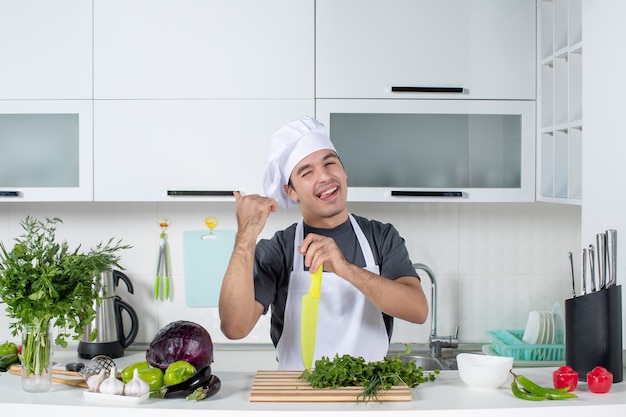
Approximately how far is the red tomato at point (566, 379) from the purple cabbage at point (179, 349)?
32.1 inches

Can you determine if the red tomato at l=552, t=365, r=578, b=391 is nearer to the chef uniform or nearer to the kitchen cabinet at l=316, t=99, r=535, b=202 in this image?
the chef uniform

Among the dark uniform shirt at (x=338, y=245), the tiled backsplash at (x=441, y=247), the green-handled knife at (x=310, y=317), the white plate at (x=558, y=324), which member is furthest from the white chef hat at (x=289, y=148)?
the white plate at (x=558, y=324)

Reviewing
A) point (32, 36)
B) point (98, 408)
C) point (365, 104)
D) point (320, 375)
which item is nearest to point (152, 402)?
point (98, 408)

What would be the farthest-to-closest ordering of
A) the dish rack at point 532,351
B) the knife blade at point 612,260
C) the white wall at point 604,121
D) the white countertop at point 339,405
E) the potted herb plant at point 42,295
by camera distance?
the dish rack at point 532,351 → the white wall at point 604,121 → the knife blade at point 612,260 → the potted herb plant at point 42,295 → the white countertop at point 339,405

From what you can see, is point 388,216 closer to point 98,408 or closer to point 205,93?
point 205,93

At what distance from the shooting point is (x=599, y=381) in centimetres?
173

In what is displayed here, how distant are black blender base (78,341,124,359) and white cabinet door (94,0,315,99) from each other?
943 mm

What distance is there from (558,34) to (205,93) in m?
1.27

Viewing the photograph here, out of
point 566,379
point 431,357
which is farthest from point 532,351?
point 566,379

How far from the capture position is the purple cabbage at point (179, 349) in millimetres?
1748

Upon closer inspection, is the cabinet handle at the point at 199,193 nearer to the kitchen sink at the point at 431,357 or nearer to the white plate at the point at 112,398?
the kitchen sink at the point at 431,357

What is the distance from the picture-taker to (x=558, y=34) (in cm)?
266

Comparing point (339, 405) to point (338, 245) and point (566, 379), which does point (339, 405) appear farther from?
point (338, 245)

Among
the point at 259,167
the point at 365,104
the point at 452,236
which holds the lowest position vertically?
the point at 452,236
